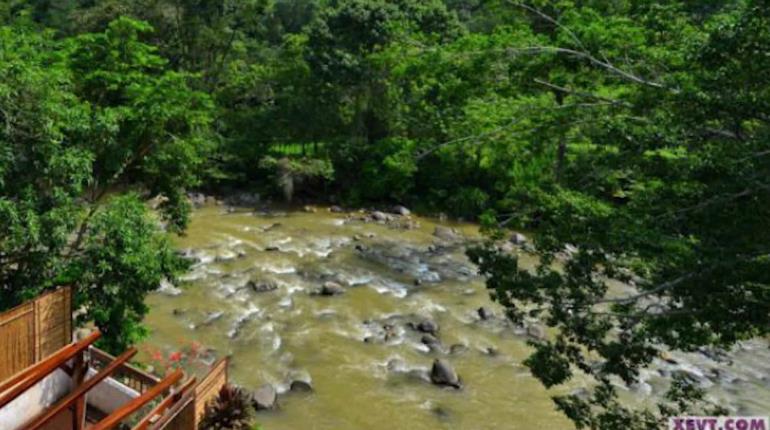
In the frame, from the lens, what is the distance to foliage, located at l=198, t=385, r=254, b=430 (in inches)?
288

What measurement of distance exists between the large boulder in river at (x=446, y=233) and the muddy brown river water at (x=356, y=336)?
1221 millimetres

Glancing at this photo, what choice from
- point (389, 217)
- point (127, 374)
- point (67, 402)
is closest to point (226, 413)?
point (127, 374)

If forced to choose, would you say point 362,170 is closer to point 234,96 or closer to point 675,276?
point 234,96

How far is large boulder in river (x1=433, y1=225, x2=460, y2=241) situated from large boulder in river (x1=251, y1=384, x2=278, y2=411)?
1174 cm

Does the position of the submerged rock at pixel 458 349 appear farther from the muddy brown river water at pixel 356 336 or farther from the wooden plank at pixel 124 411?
the wooden plank at pixel 124 411

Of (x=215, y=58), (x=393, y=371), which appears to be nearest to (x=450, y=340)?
(x=393, y=371)

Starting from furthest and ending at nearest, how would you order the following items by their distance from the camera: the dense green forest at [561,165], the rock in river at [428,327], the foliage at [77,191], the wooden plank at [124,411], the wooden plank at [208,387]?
the rock in river at [428,327] < the foliage at [77,191] < the wooden plank at [208,387] < the dense green forest at [561,165] < the wooden plank at [124,411]

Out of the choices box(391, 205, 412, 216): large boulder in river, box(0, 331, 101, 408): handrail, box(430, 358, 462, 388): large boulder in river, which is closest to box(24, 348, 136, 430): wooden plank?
box(0, 331, 101, 408): handrail

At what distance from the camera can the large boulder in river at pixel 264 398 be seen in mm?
10609

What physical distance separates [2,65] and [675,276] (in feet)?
31.0

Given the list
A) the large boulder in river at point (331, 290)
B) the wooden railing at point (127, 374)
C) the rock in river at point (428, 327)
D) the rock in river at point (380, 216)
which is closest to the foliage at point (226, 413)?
the wooden railing at point (127, 374)

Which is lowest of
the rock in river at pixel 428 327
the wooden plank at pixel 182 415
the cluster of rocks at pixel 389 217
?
the cluster of rocks at pixel 389 217

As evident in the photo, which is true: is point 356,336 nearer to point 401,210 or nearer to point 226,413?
point 226,413

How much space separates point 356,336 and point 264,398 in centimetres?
338
